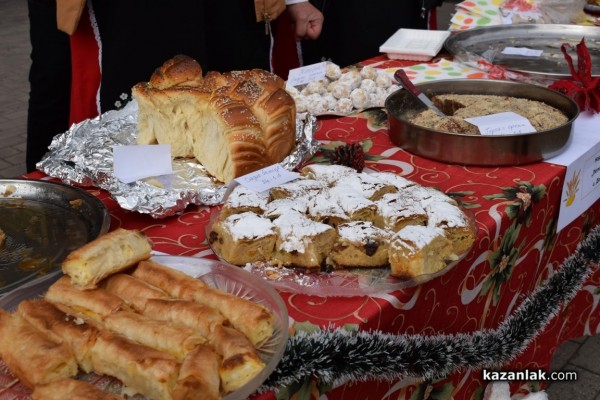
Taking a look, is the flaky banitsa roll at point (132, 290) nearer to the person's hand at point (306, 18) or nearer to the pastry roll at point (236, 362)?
the pastry roll at point (236, 362)

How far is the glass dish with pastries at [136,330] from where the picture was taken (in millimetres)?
917

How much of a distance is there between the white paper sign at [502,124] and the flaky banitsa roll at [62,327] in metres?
1.14

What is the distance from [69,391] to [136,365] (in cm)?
9

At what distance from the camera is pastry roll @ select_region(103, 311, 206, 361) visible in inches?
37.9

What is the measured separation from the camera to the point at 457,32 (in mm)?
2834

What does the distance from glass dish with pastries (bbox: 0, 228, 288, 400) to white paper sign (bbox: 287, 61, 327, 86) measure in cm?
117

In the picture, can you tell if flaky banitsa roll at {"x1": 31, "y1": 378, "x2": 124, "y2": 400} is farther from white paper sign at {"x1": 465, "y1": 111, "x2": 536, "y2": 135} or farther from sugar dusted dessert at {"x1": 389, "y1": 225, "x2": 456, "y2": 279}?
white paper sign at {"x1": 465, "y1": 111, "x2": 536, "y2": 135}

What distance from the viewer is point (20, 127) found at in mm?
4879

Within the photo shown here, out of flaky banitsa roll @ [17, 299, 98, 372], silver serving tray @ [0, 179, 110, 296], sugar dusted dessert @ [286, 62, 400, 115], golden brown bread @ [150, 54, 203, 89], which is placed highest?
golden brown bread @ [150, 54, 203, 89]

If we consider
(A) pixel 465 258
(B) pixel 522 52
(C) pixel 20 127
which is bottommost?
(C) pixel 20 127

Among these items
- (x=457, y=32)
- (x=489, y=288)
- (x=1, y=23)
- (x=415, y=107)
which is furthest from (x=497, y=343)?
(x=1, y=23)

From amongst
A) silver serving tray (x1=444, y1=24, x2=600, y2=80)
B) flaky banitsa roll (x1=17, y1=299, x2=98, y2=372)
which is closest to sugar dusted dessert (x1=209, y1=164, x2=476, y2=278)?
flaky banitsa roll (x1=17, y1=299, x2=98, y2=372)

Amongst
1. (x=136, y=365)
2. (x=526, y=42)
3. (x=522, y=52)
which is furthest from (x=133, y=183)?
(x=526, y=42)

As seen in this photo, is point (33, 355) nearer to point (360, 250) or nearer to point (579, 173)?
point (360, 250)
